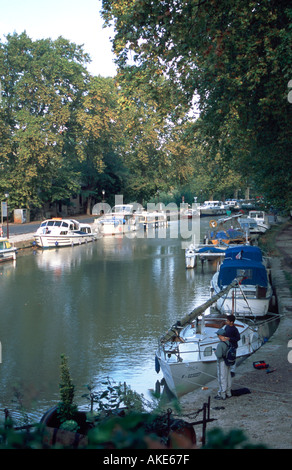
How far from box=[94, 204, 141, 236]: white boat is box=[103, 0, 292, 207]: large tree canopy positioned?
140 ft

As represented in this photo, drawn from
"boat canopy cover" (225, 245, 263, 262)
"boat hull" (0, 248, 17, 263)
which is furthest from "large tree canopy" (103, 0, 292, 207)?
"boat hull" (0, 248, 17, 263)

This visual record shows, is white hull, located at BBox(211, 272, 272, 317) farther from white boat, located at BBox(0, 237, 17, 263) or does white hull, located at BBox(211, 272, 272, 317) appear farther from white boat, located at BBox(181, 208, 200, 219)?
white boat, located at BBox(181, 208, 200, 219)

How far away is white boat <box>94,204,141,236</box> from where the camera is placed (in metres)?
62.9

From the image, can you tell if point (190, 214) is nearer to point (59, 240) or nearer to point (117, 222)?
point (117, 222)

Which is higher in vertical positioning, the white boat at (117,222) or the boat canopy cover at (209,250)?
the white boat at (117,222)

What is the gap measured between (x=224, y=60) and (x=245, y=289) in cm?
1041

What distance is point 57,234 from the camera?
4909 centimetres

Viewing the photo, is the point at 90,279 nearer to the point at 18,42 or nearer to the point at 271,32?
the point at 271,32

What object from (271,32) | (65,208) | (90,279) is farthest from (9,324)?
(65,208)

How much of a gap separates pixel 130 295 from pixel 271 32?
54.0 feet

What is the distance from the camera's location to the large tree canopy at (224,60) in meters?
13.7

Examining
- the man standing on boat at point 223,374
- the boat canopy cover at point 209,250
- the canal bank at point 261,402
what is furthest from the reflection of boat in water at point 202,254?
the man standing on boat at point 223,374

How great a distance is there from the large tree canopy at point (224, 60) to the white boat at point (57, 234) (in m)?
30.0

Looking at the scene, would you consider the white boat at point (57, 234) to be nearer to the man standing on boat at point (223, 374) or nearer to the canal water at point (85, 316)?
the canal water at point (85, 316)
